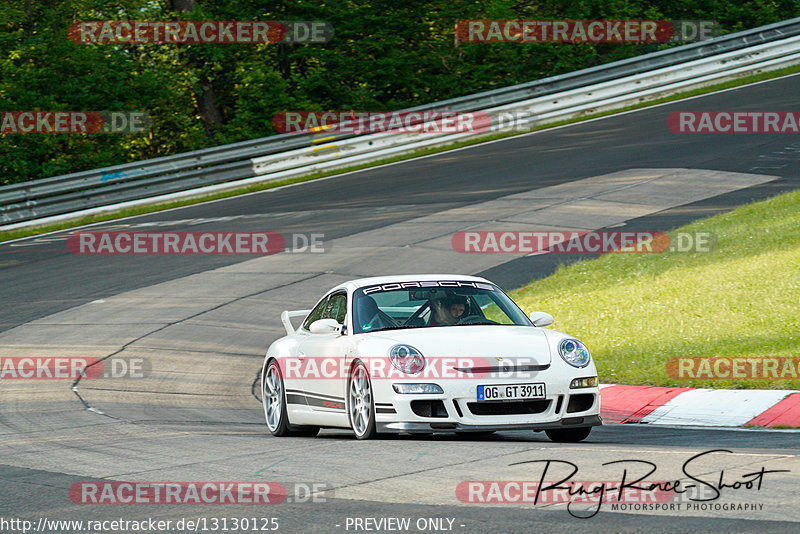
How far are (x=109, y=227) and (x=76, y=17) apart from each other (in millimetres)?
13404

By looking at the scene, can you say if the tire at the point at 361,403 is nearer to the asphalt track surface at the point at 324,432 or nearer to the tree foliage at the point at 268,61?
the asphalt track surface at the point at 324,432

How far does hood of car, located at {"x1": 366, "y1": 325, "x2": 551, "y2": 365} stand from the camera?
7.83 metres

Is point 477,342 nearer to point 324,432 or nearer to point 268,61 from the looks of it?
point 324,432

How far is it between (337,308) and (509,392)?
2287 mm

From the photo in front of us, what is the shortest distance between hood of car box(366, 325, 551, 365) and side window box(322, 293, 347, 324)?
2.78ft

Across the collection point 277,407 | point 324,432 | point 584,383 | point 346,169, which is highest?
point 346,169

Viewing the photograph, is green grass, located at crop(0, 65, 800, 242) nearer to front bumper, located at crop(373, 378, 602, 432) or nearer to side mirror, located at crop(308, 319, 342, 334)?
side mirror, located at crop(308, 319, 342, 334)

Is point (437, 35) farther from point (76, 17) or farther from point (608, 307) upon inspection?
point (608, 307)

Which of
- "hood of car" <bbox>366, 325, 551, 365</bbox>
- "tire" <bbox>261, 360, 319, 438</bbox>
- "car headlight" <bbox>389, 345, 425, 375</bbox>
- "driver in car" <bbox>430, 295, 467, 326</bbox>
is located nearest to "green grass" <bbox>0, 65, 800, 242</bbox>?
"tire" <bbox>261, 360, 319, 438</bbox>

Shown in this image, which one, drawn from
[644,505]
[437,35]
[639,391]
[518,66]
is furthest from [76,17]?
[644,505]

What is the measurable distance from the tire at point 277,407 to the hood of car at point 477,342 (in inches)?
57.8

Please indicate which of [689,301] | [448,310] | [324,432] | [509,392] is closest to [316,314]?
[324,432]

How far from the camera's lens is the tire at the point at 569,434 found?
805 cm

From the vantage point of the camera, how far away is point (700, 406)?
914 centimetres
